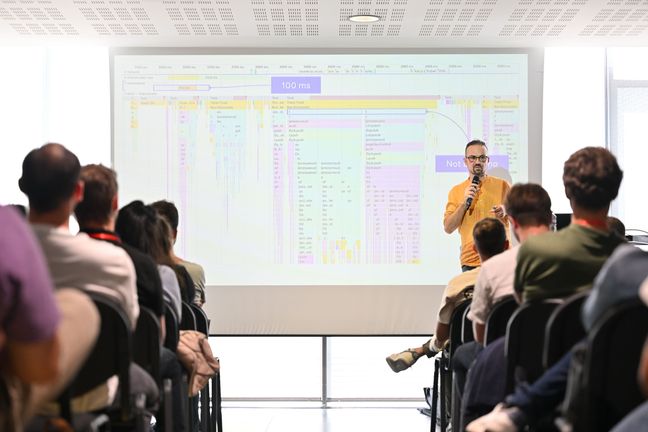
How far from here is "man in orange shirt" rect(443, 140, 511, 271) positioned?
5.76 meters

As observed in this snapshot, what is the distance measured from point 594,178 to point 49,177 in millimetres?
1562

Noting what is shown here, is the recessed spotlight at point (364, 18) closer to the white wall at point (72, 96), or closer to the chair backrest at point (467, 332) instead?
the white wall at point (72, 96)

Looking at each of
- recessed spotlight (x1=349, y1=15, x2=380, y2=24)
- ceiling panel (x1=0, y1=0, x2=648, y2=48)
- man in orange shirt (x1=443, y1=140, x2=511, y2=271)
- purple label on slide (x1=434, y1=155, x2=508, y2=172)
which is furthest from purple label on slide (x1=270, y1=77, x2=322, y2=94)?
man in orange shirt (x1=443, y1=140, x2=511, y2=271)

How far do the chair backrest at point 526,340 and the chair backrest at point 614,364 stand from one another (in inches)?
20.6

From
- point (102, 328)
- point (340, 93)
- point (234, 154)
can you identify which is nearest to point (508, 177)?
point (340, 93)

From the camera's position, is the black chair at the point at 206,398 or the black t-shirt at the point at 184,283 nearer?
the black t-shirt at the point at 184,283

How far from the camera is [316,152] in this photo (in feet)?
20.6

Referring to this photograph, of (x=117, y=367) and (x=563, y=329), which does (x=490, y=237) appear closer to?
(x=563, y=329)

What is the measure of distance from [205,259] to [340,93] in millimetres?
1516

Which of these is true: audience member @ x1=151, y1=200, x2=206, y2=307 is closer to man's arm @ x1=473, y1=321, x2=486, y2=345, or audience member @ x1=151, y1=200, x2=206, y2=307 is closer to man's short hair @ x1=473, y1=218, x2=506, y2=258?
man's short hair @ x1=473, y1=218, x2=506, y2=258

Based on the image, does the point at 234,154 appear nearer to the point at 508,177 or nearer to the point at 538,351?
the point at 508,177

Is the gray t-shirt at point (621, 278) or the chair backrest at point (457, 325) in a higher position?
the gray t-shirt at point (621, 278)

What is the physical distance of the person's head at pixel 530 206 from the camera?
3203 mm

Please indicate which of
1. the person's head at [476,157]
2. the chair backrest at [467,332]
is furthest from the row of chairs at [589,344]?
the person's head at [476,157]
